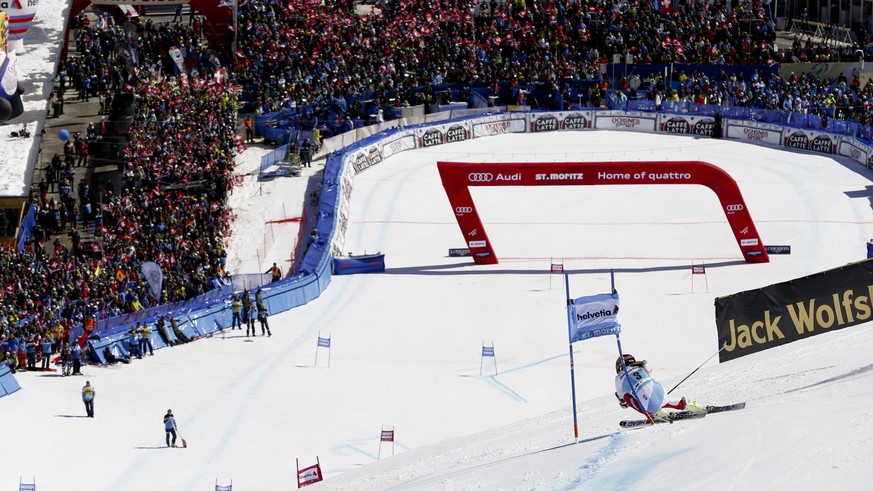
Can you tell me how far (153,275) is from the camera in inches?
1266

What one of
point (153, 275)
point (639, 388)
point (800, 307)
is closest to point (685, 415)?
point (639, 388)

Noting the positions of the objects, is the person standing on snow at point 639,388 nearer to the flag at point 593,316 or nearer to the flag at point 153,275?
the flag at point 593,316

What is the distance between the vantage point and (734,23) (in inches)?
2158

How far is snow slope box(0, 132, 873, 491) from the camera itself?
1714 cm

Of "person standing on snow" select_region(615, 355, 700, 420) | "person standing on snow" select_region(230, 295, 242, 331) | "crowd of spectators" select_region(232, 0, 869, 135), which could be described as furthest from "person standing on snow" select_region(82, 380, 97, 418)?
"crowd of spectators" select_region(232, 0, 869, 135)

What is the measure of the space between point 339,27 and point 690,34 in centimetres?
1329

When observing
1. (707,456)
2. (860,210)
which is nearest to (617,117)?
(860,210)

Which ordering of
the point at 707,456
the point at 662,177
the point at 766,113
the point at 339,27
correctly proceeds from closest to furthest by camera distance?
the point at 707,456, the point at 662,177, the point at 766,113, the point at 339,27

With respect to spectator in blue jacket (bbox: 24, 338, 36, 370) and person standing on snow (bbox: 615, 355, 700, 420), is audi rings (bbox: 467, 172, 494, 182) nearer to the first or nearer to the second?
spectator in blue jacket (bbox: 24, 338, 36, 370)

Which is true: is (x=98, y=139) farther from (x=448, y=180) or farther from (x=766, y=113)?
(x=766, y=113)

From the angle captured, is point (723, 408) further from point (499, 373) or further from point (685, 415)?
point (499, 373)

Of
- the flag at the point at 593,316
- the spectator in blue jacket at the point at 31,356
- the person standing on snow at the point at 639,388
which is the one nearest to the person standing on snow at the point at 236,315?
the spectator in blue jacket at the point at 31,356

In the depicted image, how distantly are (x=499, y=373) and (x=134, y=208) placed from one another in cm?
1420

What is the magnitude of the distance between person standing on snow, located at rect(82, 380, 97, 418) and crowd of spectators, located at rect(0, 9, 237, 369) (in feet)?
11.8
